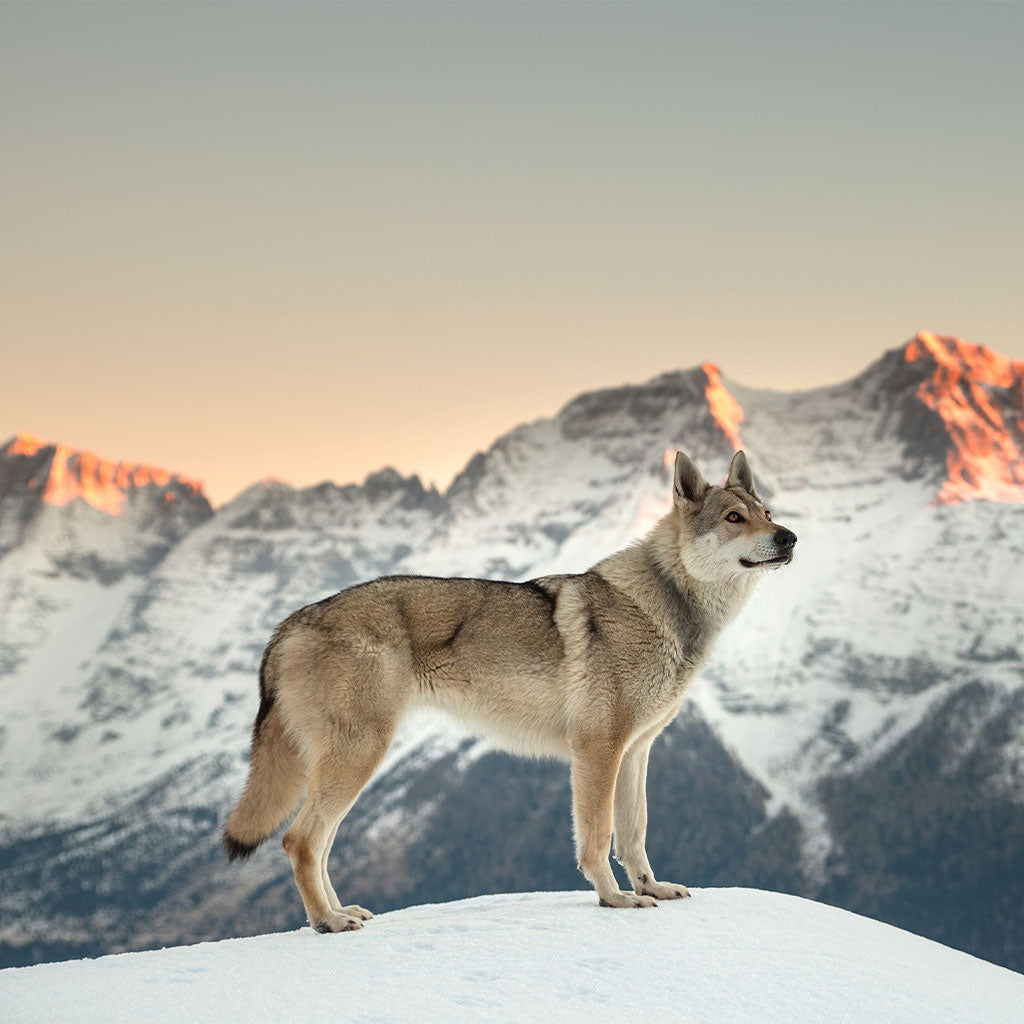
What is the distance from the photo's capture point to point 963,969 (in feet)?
53.7

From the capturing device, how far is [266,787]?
47.2ft

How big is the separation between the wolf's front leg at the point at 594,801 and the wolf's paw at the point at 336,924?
2.64 meters

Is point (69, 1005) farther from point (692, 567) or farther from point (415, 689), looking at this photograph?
point (692, 567)

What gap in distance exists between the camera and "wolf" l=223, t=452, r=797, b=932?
46.5 ft

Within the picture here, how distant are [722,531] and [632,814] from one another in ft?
12.0

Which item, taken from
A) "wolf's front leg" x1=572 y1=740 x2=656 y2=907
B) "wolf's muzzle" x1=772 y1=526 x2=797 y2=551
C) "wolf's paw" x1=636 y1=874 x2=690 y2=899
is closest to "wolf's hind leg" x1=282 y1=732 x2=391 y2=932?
"wolf's front leg" x1=572 y1=740 x2=656 y2=907

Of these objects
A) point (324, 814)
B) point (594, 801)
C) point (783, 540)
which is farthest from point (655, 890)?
point (783, 540)

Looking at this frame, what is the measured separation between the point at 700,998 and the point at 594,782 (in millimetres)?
2959

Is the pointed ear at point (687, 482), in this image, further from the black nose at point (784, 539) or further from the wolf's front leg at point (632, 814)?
the wolf's front leg at point (632, 814)

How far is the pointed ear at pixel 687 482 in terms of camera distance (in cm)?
1530

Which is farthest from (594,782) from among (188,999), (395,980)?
(188,999)

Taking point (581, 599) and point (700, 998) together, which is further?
point (581, 599)

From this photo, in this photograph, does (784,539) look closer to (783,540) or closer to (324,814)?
(783,540)

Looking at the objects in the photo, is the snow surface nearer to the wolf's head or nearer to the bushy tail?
the bushy tail
